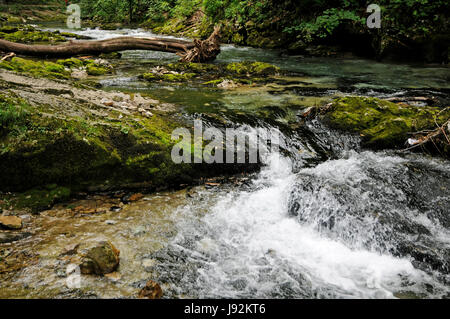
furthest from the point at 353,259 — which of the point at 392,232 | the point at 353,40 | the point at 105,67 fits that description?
the point at 353,40

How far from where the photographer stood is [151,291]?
2.46m

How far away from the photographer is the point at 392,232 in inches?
135

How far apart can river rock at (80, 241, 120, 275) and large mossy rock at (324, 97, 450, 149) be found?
5.09 m

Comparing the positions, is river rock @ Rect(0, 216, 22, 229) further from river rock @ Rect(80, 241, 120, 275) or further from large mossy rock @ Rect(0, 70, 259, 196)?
river rock @ Rect(80, 241, 120, 275)

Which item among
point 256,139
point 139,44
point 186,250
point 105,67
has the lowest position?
point 186,250

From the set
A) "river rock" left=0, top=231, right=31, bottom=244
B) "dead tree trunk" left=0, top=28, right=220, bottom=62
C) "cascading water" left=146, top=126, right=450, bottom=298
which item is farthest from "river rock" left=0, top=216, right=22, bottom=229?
"dead tree trunk" left=0, top=28, right=220, bottom=62

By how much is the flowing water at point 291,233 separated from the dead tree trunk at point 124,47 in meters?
7.78

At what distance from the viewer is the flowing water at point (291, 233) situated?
106 inches

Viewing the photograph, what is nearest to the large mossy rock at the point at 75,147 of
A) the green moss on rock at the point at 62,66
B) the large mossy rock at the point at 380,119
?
the large mossy rock at the point at 380,119

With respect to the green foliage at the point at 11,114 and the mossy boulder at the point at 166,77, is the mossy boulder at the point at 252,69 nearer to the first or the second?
the mossy boulder at the point at 166,77

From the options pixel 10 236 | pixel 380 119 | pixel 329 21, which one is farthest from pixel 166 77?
pixel 329 21

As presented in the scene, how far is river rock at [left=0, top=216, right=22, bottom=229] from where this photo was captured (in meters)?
3.08
